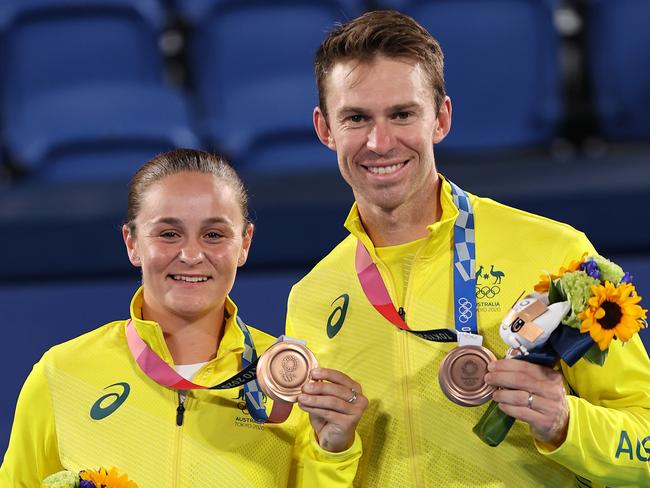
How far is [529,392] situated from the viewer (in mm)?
2459

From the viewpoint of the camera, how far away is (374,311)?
115 inches

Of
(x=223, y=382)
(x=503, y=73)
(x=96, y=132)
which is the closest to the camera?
(x=223, y=382)

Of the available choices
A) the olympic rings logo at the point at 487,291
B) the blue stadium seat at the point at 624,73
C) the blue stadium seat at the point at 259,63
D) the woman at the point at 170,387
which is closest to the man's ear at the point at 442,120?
the olympic rings logo at the point at 487,291

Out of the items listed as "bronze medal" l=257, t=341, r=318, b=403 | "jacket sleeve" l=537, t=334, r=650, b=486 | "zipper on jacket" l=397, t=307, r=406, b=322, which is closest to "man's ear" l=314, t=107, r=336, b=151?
"zipper on jacket" l=397, t=307, r=406, b=322

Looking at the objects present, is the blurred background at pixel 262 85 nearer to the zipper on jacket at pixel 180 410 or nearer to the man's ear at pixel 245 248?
the man's ear at pixel 245 248

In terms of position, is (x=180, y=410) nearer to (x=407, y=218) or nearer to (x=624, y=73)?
(x=407, y=218)

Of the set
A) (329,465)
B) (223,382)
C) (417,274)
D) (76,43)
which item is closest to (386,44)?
(417,274)

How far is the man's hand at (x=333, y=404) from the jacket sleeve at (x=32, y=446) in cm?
66

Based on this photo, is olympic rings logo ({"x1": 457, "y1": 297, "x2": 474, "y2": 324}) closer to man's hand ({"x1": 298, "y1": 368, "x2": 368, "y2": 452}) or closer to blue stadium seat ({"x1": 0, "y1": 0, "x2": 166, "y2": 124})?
man's hand ({"x1": 298, "y1": 368, "x2": 368, "y2": 452})

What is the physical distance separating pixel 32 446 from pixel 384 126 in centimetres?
114

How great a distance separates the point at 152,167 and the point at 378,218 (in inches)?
22.5

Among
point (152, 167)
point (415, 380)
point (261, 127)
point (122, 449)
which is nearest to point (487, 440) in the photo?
point (415, 380)

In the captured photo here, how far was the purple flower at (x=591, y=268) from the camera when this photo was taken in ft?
8.02

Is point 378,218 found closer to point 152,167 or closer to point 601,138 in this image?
point 152,167
